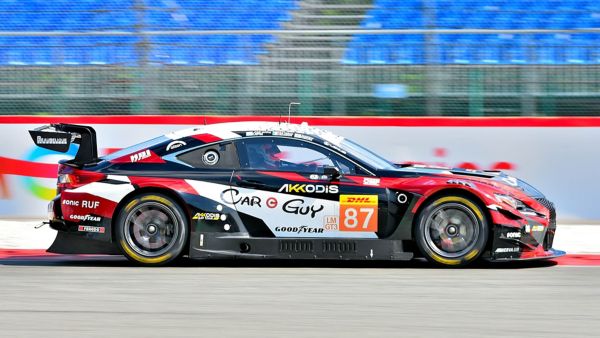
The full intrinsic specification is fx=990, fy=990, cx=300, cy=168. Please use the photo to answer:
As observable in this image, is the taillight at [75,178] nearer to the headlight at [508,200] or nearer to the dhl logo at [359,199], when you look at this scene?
the dhl logo at [359,199]

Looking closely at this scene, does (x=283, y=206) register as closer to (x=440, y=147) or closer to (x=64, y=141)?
(x=64, y=141)

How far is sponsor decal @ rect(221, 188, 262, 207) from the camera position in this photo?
28.2 ft

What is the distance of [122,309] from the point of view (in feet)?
21.5

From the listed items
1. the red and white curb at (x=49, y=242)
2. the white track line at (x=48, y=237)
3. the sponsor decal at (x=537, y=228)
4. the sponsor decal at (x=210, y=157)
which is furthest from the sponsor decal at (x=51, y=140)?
the sponsor decal at (x=537, y=228)

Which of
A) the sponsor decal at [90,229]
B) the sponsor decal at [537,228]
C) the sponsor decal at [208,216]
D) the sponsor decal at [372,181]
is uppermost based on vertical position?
the sponsor decal at [372,181]

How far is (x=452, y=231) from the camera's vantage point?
8.52m

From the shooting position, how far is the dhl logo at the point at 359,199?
8.51 meters

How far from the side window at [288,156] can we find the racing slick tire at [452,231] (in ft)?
2.57

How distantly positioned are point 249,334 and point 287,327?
31 centimetres

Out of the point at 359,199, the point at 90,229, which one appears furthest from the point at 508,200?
the point at 90,229

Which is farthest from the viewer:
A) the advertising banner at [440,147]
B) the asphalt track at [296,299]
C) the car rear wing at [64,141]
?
the advertising banner at [440,147]

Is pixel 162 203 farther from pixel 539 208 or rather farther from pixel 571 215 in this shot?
pixel 571 215

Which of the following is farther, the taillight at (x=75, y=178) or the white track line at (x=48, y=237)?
the white track line at (x=48, y=237)

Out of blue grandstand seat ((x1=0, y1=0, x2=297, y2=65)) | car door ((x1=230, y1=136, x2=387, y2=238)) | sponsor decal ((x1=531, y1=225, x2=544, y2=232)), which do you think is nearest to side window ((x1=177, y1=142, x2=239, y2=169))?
car door ((x1=230, y1=136, x2=387, y2=238))
